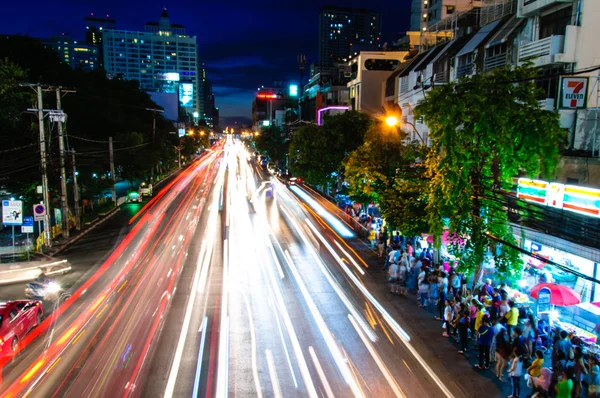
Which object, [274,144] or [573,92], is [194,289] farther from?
[274,144]

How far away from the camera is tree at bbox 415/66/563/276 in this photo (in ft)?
43.8

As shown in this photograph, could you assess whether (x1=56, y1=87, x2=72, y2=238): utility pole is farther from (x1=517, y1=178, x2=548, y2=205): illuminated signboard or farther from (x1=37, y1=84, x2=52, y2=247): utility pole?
(x1=517, y1=178, x2=548, y2=205): illuminated signboard

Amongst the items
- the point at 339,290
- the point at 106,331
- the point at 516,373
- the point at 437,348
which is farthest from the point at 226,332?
the point at 516,373

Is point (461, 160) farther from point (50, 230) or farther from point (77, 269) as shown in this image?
point (50, 230)

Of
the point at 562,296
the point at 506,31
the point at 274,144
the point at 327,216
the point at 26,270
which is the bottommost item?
the point at 327,216

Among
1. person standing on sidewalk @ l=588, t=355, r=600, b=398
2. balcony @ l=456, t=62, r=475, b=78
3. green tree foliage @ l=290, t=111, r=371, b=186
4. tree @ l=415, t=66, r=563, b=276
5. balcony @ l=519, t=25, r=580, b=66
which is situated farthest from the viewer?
green tree foliage @ l=290, t=111, r=371, b=186

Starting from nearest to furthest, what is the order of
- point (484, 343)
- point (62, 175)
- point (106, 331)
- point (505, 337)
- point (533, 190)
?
1. point (505, 337)
2. point (484, 343)
3. point (106, 331)
4. point (533, 190)
5. point (62, 175)

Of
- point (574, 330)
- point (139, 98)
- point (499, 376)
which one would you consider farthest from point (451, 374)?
point (139, 98)

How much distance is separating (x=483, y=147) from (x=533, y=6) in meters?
11.4

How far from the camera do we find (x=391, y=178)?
24703 millimetres

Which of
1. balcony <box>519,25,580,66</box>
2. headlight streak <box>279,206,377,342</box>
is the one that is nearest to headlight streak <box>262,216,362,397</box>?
headlight streak <box>279,206,377,342</box>

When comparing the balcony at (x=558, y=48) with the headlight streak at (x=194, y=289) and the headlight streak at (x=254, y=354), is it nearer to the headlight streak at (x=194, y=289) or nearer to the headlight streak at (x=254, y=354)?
the headlight streak at (x=254, y=354)

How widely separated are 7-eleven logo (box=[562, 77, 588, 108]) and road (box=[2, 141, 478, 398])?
9.11 meters

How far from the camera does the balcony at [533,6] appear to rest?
781 inches
